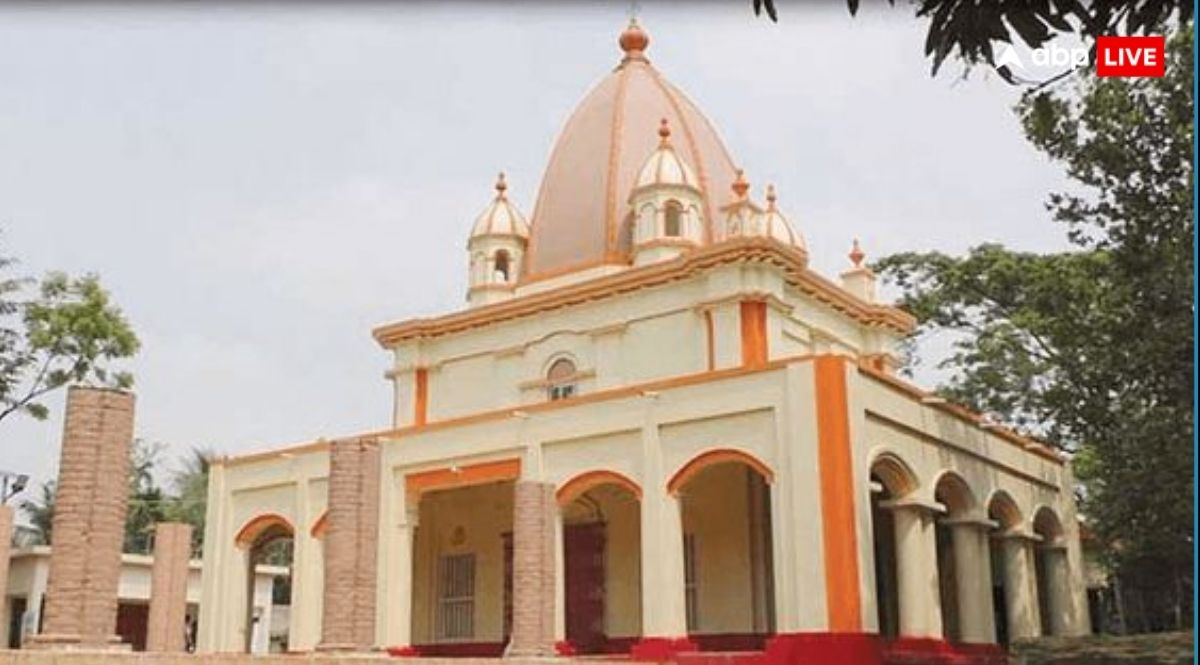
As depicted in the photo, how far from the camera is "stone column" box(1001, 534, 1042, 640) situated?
18047mm

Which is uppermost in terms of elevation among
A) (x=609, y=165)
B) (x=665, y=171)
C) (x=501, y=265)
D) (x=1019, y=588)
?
(x=609, y=165)

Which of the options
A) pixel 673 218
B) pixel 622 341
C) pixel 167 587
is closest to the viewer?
pixel 167 587

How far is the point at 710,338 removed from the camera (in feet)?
60.8

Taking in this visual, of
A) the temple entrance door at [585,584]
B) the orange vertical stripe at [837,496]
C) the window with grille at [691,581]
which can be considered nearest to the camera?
the orange vertical stripe at [837,496]

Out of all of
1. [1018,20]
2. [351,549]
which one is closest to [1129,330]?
[351,549]

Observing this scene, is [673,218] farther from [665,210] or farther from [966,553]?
[966,553]

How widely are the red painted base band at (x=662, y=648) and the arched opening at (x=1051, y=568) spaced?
24.3 feet

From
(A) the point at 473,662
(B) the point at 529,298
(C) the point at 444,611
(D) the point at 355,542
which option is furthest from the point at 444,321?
(A) the point at 473,662

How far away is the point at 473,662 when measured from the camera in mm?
11500

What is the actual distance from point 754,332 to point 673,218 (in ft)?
10.3

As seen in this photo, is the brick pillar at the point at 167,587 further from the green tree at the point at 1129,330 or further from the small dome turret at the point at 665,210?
the green tree at the point at 1129,330

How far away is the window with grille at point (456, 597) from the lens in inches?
778

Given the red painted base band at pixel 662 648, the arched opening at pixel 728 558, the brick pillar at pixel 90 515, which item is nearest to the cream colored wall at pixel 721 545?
the arched opening at pixel 728 558

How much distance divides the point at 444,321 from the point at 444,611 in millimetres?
5000
